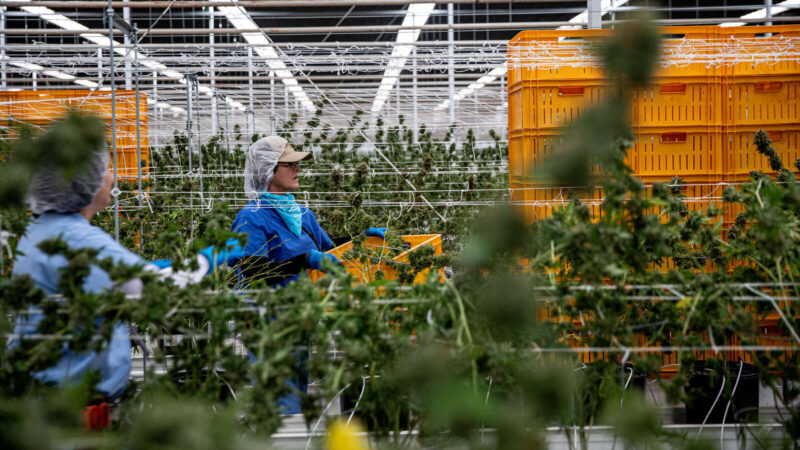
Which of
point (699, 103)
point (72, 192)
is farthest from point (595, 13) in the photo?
point (72, 192)

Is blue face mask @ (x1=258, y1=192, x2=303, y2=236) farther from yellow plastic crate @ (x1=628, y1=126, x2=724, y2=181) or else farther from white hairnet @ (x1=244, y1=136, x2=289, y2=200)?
yellow plastic crate @ (x1=628, y1=126, x2=724, y2=181)

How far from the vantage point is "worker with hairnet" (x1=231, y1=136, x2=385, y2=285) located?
114 inches

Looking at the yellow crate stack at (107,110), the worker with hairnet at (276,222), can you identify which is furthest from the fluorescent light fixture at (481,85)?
the yellow crate stack at (107,110)

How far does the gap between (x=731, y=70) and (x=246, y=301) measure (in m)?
3.02

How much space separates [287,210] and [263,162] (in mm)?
295

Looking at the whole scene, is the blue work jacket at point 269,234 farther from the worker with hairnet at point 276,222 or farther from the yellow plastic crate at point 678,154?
the yellow plastic crate at point 678,154

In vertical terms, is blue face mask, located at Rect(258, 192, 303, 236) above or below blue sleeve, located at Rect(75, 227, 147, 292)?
above

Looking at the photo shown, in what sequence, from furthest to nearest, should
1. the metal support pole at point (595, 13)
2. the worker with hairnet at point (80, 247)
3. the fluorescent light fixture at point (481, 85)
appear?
Answer: the fluorescent light fixture at point (481, 85), the metal support pole at point (595, 13), the worker with hairnet at point (80, 247)

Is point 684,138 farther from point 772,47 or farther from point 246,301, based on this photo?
point 246,301

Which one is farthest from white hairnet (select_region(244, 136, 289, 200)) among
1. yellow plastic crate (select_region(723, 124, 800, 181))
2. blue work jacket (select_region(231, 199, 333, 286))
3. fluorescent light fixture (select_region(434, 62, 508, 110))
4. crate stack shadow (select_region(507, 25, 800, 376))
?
yellow plastic crate (select_region(723, 124, 800, 181))

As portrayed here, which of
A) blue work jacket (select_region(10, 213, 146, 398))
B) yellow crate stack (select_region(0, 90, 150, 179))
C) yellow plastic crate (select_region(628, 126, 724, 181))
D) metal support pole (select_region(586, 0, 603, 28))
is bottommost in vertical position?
blue work jacket (select_region(10, 213, 146, 398))

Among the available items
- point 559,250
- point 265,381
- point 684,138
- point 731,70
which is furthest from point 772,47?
point 265,381

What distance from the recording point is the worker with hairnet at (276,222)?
291 centimetres

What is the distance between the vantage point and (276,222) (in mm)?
3066
